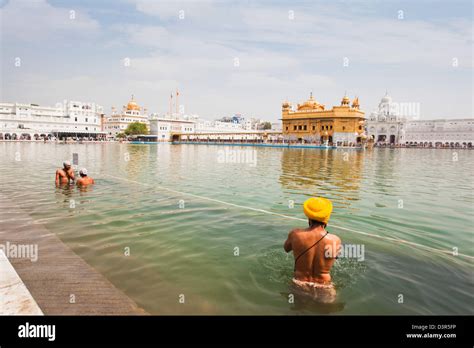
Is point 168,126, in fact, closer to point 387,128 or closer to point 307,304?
point 387,128

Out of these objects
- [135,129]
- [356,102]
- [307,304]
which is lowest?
[307,304]

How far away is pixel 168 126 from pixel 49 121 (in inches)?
1237

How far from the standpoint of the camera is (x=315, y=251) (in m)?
3.57

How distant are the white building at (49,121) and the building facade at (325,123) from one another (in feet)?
174

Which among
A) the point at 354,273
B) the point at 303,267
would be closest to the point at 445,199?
the point at 354,273

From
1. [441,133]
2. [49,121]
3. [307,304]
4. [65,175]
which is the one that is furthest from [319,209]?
[441,133]

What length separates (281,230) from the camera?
627 centimetres

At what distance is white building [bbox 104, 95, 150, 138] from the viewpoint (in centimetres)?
9846

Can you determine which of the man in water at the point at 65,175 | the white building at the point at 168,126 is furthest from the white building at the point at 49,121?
the man in water at the point at 65,175

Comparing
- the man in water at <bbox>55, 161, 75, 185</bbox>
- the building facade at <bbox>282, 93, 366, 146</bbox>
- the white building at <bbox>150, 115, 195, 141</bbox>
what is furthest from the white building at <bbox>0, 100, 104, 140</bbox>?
the man in water at <bbox>55, 161, 75, 185</bbox>

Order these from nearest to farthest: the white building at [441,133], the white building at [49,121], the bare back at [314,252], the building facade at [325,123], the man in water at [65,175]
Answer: the bare back at [314,252], the man in water at [65,175], the building facade at [325,123], the white building at [49,121], the white building at [441,133]

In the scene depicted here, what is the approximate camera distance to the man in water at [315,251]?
11.3 feet

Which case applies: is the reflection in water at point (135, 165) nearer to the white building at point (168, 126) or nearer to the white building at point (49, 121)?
the white building at point (49, 121)
